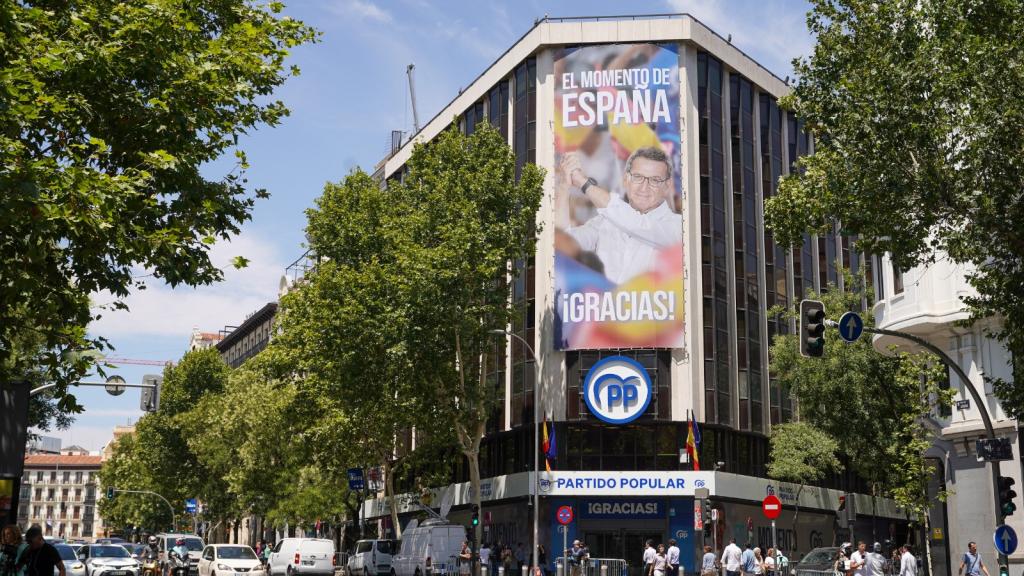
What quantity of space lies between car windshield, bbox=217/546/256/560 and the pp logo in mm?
16555

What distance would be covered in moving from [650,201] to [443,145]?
9.82 metres

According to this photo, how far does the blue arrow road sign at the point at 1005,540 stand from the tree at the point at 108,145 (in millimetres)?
14722

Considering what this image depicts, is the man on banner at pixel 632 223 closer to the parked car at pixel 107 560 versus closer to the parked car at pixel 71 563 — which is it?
the parked car at pixel 107 560

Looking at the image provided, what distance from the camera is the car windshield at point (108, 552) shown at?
32906 mm

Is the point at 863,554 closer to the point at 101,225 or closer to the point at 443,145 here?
the point at 101,225

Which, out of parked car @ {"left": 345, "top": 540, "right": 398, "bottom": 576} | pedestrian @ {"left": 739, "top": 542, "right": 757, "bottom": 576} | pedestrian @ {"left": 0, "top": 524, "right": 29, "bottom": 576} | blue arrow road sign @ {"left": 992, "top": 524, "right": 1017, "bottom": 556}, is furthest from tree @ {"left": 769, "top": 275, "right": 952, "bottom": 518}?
pedestrian @ {"left": 0, "top": 524, "right": 29, "bottom": 576}

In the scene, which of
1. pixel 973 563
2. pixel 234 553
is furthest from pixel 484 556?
pixel 973 563

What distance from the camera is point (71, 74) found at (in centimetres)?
1356

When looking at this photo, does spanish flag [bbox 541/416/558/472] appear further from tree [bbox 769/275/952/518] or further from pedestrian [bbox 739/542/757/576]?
pedestrian [bbox 739/542/757/576]

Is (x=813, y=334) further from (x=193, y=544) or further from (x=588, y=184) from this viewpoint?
(x=193, y=544)

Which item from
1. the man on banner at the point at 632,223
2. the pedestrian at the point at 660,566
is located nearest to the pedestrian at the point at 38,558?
the pedestrian at the point at 660,566

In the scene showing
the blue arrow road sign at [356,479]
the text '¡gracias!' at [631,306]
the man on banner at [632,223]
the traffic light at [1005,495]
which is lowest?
the traffic light at [1005,495]

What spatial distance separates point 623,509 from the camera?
4569 centimetres

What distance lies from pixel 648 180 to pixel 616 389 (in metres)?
9.57
